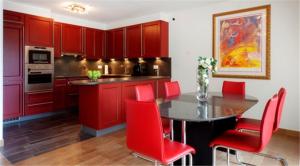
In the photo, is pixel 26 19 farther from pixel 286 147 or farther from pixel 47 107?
pixel 286 147

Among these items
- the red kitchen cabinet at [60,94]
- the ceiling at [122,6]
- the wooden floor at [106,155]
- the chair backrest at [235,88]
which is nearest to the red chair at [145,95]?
the wooden floor at [106,155]

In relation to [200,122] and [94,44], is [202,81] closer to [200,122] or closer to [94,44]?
[200,122]

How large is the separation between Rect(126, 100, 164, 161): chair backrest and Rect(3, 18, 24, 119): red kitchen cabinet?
349cm

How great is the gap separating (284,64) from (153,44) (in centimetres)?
267

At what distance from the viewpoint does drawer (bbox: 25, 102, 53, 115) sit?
4289 millimetres

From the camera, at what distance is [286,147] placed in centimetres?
295

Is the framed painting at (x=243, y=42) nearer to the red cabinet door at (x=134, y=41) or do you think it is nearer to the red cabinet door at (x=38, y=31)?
the red cabinet door at (x=134, y=41)

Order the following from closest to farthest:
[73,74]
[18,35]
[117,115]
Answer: [117,115] < [18,35] < [73,74]

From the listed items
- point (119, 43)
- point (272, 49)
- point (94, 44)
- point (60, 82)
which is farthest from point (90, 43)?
point (272, 49)

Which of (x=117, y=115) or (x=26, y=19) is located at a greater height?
(x=26, y=19)

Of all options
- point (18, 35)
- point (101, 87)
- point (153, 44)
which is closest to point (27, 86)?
point (18, 35)

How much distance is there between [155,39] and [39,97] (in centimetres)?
289

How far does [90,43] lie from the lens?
5641mm

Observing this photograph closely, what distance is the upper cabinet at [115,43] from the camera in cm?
559
